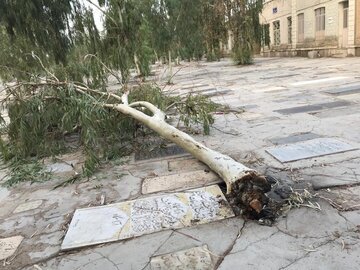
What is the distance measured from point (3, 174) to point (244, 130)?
351cm

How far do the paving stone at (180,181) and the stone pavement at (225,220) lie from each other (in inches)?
0.4

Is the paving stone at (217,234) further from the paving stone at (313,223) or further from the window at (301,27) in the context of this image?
the window at (301,27)

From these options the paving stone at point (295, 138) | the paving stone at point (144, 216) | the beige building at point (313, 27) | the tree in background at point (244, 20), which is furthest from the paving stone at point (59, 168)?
the beige building at point (313, 27)

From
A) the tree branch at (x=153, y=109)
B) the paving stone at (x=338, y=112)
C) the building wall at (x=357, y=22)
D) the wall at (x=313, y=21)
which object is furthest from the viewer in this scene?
the wall at (x=313, y=21)

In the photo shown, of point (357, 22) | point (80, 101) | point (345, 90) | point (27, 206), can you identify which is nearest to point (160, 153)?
point (80, 101)

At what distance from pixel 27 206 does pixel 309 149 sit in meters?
3.20

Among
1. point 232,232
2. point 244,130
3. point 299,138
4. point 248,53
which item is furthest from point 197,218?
point 248,53

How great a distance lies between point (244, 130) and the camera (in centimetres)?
560

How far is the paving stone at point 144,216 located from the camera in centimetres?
281

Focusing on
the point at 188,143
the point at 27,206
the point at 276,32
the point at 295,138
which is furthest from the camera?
the point at 276,32

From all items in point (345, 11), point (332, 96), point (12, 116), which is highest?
point (345, 11)

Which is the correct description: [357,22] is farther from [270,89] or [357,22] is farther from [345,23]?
[270,89]

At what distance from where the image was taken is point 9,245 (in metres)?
2.87

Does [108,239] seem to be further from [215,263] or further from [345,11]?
[345,11]
